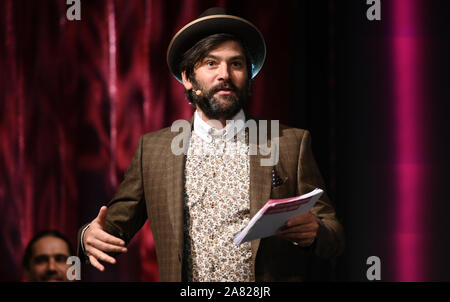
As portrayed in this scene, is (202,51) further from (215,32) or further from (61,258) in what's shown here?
(61,258)

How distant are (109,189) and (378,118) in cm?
164

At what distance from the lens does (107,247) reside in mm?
1820

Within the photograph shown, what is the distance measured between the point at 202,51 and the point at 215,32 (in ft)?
0.35

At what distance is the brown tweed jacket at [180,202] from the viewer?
6.46 feet

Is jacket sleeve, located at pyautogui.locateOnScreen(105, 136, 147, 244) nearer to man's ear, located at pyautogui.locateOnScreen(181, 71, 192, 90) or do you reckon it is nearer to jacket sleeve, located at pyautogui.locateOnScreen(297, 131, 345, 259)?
man's ear, located at pyautogui.locateOnScreen(181, 71, 192, 90)

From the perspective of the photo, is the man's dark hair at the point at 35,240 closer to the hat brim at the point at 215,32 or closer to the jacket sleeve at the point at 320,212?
the hat brim at the point at 215,32

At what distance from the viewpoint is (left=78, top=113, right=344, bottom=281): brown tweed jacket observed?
1.97 meters

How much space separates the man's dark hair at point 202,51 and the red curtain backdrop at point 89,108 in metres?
1.13

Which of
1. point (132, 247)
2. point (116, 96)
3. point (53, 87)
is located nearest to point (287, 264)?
point (132, 247)

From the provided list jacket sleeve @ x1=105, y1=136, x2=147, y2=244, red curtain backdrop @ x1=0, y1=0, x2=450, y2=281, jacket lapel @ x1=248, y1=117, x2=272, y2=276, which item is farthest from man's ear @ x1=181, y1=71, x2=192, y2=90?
red curtain backdrop @ x1=0, y1=0, x2=450, y2=281

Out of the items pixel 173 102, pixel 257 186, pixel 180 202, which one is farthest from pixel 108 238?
pixel 173 102

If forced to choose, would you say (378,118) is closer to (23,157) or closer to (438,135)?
(438,135)

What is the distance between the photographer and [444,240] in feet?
9.00
